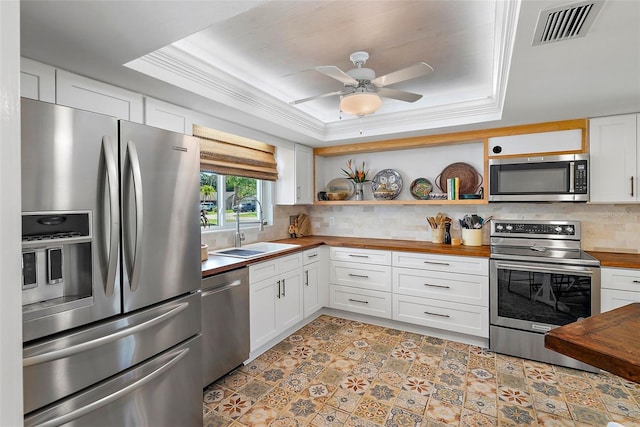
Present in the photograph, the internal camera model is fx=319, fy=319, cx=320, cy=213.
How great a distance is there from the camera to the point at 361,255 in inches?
139

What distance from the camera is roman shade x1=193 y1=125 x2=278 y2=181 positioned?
2.88 meters

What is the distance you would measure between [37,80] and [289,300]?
8.00 feet

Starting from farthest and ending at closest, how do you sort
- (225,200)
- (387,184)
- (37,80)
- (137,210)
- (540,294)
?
(387,184), (225,200), (540,294), (37,80), (137,210)

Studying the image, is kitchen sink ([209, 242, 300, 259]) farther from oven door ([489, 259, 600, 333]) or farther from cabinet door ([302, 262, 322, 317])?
oven door ([489, 259, 600, 333])

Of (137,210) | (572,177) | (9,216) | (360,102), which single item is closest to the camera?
(9,216)

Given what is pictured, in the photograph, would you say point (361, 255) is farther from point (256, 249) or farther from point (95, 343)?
point (95, 343)

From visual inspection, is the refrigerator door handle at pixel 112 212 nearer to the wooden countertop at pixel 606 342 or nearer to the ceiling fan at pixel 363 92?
the ceiling fan at pixel 363 92

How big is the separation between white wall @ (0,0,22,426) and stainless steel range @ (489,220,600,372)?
310 centimetres

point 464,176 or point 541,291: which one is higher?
point 464,176

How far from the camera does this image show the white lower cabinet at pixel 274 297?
2.69 metres

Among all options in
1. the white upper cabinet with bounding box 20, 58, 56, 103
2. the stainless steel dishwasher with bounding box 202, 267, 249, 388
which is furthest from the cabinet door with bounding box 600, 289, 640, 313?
the white upper cabinet with bounding box 20, 58, 56, 103

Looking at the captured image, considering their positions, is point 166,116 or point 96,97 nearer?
point 96,97

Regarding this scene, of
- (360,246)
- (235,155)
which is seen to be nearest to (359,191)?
(360,246)

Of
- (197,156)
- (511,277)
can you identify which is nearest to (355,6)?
(197,156)
